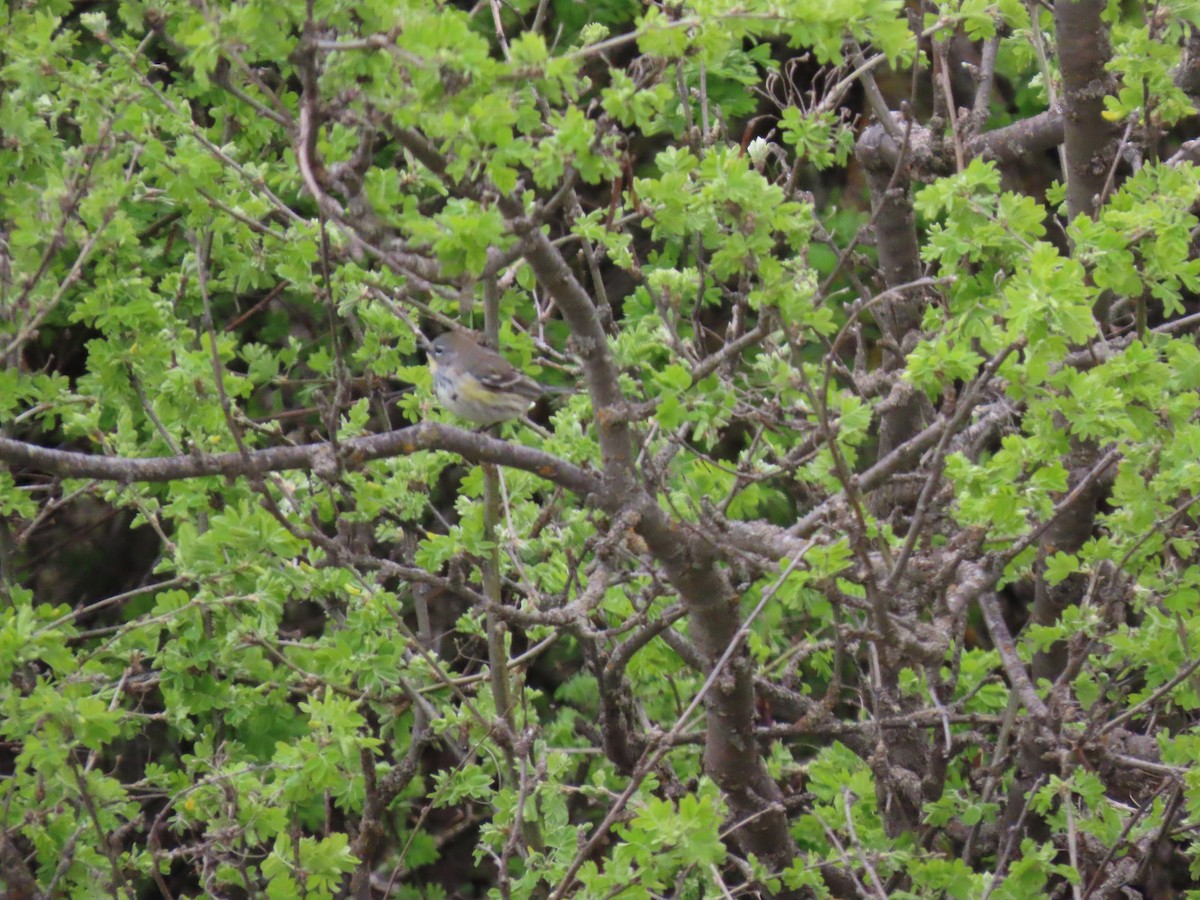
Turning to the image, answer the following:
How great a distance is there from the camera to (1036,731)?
4496 mm

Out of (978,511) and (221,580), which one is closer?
(978,511)

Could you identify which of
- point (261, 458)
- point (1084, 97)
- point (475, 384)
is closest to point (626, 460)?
point (261, 458)

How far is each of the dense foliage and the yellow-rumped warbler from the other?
0.14 metres

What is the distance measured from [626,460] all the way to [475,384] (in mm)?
1391

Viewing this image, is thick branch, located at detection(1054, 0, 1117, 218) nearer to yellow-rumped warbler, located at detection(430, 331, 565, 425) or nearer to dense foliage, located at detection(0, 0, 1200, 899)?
dense foliage, located at detection(0, 0, 1200, 899)

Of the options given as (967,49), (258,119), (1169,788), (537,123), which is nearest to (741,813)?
(1169,788)

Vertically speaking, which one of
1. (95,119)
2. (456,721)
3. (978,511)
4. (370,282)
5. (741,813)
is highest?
(95,119)

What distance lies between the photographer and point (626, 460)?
3.91 meters

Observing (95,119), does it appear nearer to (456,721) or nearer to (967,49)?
(456,721)

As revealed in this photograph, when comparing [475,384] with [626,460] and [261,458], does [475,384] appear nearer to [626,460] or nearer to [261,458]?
[626,460]

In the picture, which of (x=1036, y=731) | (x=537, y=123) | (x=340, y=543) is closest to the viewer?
(x=537, y=123)

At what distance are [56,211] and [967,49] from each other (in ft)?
20.1

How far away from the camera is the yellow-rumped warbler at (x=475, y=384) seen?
4.99m

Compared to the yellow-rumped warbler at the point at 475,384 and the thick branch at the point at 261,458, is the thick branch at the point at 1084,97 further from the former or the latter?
the thick branch at the point at 261,458
